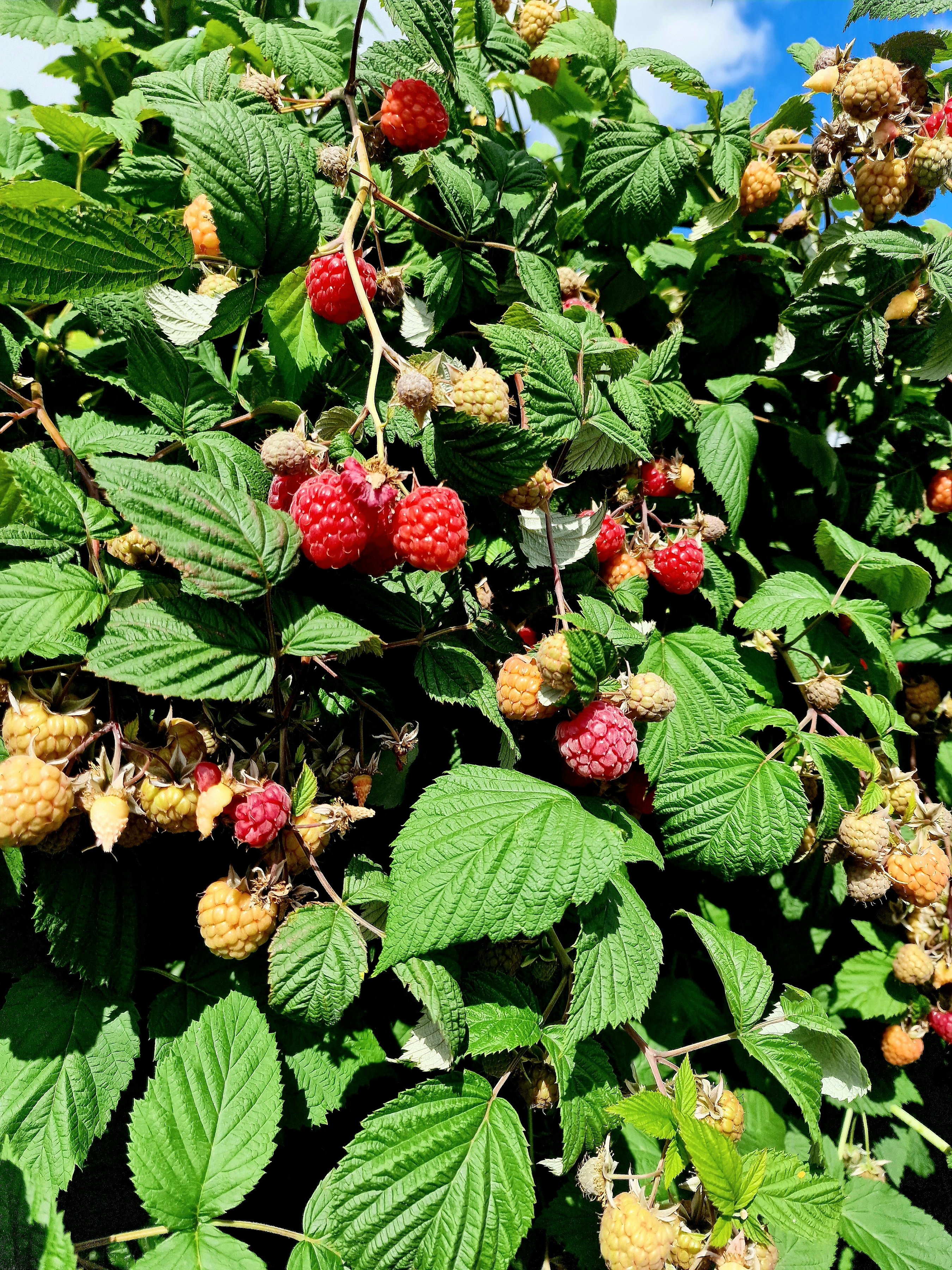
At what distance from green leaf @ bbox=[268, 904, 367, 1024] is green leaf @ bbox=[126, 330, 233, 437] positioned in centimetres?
73

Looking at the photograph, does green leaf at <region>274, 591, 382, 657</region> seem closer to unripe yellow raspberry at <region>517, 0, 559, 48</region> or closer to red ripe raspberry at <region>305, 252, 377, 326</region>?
red ripe raspberry at <region>305, 252, 377, 326</region>

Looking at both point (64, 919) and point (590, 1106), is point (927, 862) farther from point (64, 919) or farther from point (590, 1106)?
point (64, 919)

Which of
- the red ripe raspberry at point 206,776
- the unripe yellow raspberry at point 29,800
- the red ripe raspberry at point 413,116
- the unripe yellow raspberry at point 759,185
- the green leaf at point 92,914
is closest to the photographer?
the unripe yellow raspberry at point 29,800

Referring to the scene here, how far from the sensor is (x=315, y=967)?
Answer: 39.5 inches

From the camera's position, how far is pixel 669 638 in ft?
4.89

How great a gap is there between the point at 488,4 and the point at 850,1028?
244 cm

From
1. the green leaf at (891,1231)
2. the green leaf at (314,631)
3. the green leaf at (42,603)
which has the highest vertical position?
the green leaf at (314,631)

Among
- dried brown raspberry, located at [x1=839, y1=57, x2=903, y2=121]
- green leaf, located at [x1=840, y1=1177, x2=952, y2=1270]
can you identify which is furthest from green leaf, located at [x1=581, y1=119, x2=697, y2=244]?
→ green leaf, located at [x1=840, y1=1177, x2=952, y2=1270]

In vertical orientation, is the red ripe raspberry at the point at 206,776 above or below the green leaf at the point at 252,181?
below

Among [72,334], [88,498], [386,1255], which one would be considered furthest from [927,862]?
[72,334]

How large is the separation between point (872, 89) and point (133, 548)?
1503mm

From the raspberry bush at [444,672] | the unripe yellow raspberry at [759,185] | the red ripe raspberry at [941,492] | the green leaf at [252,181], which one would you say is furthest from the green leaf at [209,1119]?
the red ripe raspberry at [941,492]

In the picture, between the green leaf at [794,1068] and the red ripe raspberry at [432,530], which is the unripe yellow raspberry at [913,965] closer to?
the green leaf at [794,1068]

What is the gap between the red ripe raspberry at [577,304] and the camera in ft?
4.80
